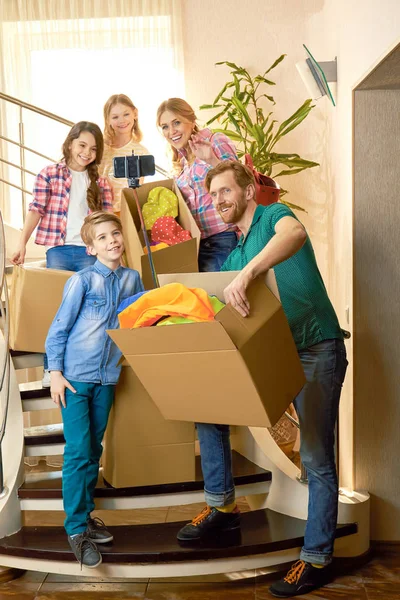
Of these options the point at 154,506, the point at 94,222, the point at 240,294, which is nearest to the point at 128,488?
the point at 154,506

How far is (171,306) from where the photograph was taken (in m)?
2.07

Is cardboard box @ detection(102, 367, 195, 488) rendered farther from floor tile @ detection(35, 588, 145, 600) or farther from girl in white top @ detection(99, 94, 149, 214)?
girl in white top @ detection(99, 94, 149, 214)

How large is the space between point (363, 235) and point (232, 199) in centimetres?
84

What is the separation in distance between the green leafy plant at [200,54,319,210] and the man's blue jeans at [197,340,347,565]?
225cm

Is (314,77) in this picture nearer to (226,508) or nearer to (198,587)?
(226,508)

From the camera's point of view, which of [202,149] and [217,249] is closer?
[202,149]

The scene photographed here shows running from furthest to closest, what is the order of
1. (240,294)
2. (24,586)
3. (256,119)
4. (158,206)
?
1. (256,119)
2. (158,206)
3. (24,586)
4. (240,294)

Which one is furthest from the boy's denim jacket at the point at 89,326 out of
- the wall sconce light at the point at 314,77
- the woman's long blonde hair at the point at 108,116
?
the wall sconce light at the point at 314,77

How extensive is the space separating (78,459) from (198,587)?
0.63 m

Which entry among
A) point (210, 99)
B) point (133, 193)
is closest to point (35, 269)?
point (133, 193)

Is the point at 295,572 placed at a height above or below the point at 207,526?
below

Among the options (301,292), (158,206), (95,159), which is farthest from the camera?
(95,159)

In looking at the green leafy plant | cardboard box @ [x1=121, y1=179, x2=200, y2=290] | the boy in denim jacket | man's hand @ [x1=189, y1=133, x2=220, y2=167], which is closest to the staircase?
the boy in denim jacket

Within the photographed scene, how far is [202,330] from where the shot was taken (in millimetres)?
1987
